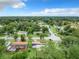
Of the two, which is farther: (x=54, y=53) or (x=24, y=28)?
(x=24, y=28)

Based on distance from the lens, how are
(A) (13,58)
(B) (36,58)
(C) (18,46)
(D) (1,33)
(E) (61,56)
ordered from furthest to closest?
(D) (1,33) < (C) (18,46) < (A) (13,58) < (B) (36,58) < (E) (61,56)

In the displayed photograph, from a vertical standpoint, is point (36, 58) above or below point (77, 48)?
below

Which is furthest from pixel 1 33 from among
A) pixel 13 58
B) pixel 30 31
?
pixel 13 58

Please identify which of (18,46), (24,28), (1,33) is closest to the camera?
(18,46)

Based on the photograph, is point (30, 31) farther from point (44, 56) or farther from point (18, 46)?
point (44, 56)

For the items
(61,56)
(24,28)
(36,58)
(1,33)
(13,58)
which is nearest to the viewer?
(61,56)

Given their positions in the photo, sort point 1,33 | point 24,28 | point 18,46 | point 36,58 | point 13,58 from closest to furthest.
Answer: point 36,58
point 13,58
point 18,46
point 1,33
point 24,28

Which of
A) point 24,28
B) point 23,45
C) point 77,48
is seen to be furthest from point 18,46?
point 24,28

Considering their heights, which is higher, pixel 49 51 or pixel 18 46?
pixel 49 51

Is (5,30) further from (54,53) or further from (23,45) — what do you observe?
(54,53)
